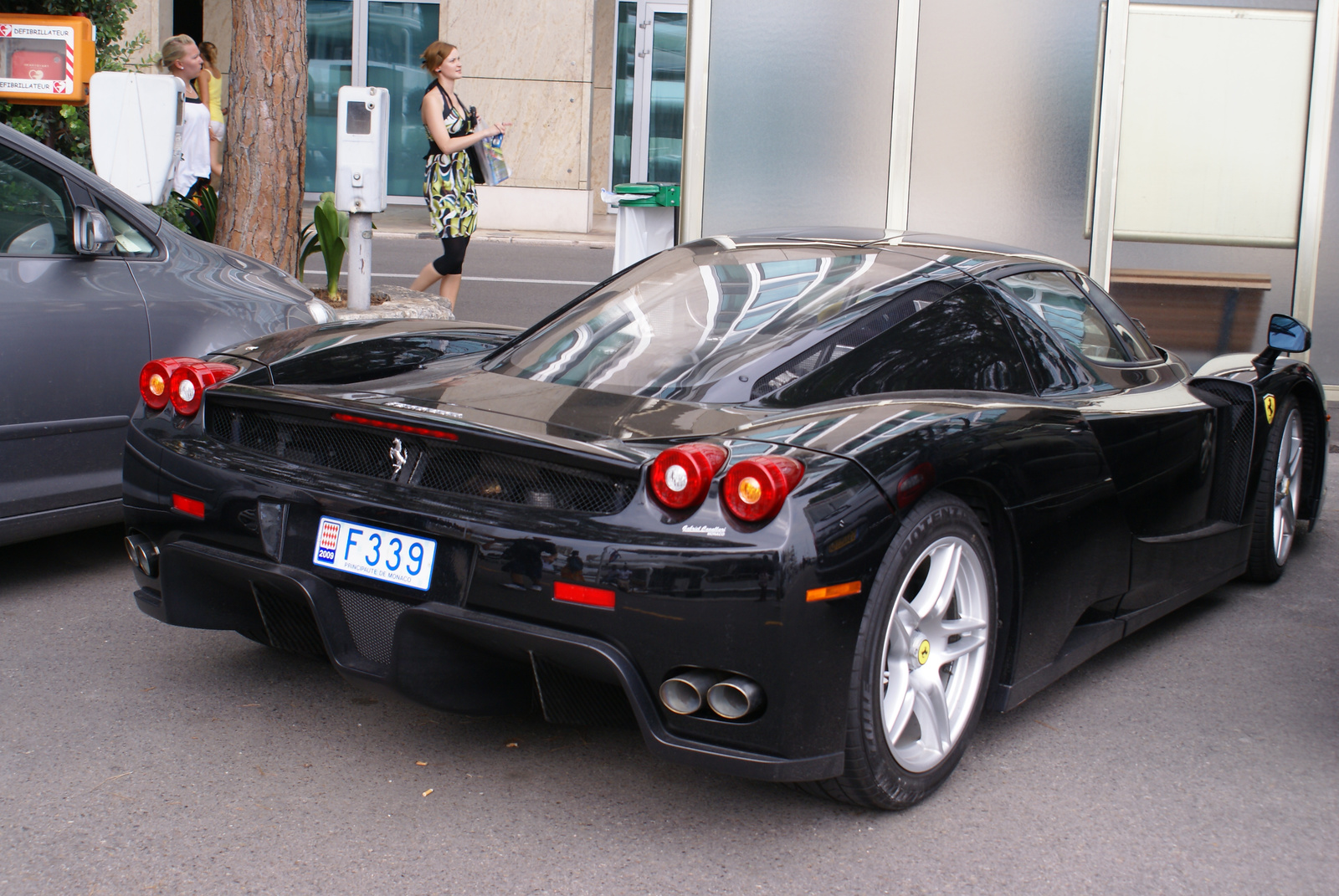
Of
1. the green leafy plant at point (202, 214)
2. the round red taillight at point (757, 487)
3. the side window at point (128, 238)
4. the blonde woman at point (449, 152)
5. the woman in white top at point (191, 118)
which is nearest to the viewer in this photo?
the round red taillight at point (757, 487)

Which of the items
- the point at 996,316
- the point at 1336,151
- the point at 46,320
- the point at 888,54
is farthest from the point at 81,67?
the point at 1336,151

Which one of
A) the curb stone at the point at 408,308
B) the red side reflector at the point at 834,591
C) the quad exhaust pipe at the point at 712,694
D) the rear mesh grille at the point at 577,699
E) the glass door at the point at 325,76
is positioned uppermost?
the glass door at the point at 325,76

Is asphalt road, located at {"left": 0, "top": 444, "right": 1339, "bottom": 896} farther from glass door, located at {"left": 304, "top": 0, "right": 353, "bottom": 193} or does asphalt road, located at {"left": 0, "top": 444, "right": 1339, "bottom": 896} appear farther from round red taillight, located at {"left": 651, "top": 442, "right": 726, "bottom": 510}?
glass door, located at {"left": 304, "top": 0, "right": 353, "bottom": 193}

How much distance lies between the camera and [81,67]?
6.50 metres

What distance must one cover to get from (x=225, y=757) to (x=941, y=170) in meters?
6.28

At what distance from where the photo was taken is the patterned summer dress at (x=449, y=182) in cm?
848

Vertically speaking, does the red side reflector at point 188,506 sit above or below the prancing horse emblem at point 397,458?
below

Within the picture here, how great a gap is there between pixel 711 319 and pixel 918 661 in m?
1.02

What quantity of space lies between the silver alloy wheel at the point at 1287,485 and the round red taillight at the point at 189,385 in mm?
3512

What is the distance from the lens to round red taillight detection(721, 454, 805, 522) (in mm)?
2479

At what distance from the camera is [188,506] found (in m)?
3.10

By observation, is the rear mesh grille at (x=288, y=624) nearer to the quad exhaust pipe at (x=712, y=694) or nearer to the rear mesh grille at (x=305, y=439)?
the rear mesh grille at (x=305, y=439)

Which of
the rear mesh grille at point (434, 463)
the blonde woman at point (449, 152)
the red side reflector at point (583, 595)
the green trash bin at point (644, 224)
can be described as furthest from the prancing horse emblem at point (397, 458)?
the green trash bin at point (644, 224)

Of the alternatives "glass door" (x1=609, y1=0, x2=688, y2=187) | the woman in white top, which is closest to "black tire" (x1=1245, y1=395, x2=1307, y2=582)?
the woman in white top
